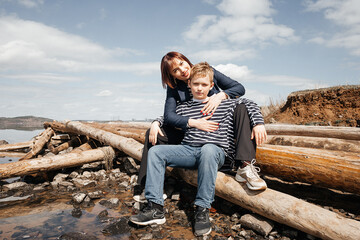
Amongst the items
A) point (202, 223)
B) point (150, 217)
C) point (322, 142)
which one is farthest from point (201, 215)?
point (322, 142)

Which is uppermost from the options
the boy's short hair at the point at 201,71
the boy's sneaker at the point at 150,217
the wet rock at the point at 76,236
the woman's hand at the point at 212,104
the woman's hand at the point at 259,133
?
the boy's short hair at the point at 201,71

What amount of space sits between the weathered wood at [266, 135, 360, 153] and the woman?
6.13 ft

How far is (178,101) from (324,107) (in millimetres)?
11670

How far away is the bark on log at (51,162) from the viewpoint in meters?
4.95

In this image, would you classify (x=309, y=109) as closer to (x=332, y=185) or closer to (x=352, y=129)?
(x=352, y=129)

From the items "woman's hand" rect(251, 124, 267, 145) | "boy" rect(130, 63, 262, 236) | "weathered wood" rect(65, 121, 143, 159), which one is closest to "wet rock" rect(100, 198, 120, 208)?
"boy" rect(130, 63, 262, 236)

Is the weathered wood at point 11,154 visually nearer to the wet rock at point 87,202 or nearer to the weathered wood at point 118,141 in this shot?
the weathered wood at point 118,141

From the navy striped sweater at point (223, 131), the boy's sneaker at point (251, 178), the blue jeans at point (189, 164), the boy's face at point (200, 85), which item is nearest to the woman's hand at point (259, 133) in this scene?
the navy striped sweater at point (223, 131)

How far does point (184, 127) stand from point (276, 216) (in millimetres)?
1636

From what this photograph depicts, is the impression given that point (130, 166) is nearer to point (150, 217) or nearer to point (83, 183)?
point (83, 183)

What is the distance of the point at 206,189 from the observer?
2.89 m

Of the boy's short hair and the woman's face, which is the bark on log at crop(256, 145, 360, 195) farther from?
the woman's face

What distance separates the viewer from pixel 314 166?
2957 mm

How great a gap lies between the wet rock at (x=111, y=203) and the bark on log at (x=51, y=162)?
2256mm
